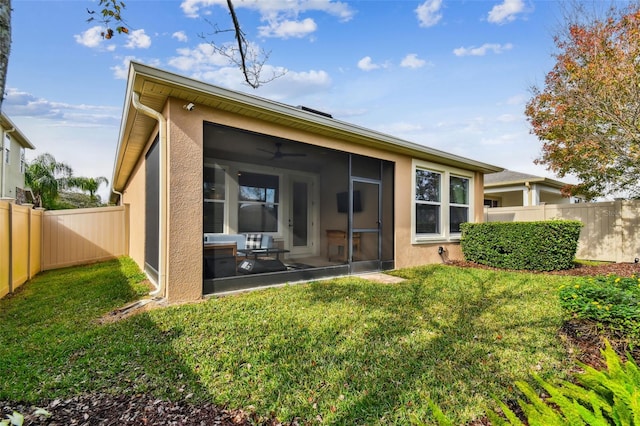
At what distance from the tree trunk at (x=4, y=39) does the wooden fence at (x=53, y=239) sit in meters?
5.59

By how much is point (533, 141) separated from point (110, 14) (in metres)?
11.4

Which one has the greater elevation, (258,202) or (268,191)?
(268,191)

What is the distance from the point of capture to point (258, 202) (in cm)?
774

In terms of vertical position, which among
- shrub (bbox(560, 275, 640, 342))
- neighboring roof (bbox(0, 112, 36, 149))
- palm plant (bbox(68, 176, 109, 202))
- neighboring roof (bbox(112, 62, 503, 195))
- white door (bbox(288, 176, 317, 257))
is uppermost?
neighboring roof (bbox(0, 112, 36, 149))

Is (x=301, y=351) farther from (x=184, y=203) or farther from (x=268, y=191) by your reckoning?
(x=268, y=191)

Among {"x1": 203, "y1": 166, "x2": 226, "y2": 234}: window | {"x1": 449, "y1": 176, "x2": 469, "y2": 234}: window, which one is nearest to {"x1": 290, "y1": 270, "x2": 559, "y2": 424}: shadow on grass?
{"x1": 203, "y1": 166, "x2": 226, "y2": 234}: window

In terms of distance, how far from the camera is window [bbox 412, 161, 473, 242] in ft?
26.5

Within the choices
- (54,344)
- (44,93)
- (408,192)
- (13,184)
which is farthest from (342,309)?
(13,184)

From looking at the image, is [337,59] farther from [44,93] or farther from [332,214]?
[44,93]

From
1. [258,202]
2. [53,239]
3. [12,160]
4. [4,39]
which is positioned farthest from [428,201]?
[12,160]

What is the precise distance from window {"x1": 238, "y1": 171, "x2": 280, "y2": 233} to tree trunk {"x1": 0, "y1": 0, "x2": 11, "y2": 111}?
604cm

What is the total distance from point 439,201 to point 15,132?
62.1 feet

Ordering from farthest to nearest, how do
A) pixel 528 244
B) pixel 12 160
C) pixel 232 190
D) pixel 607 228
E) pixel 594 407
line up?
pixel 12 160 → pixel 607 228 → pixel 528 244 → pixel 232 190 → pixel 594 407

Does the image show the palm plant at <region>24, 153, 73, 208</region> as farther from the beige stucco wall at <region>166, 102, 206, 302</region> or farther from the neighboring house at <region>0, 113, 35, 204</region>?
the beige stucco wall at <region>166, 102, 206, 302</region>
